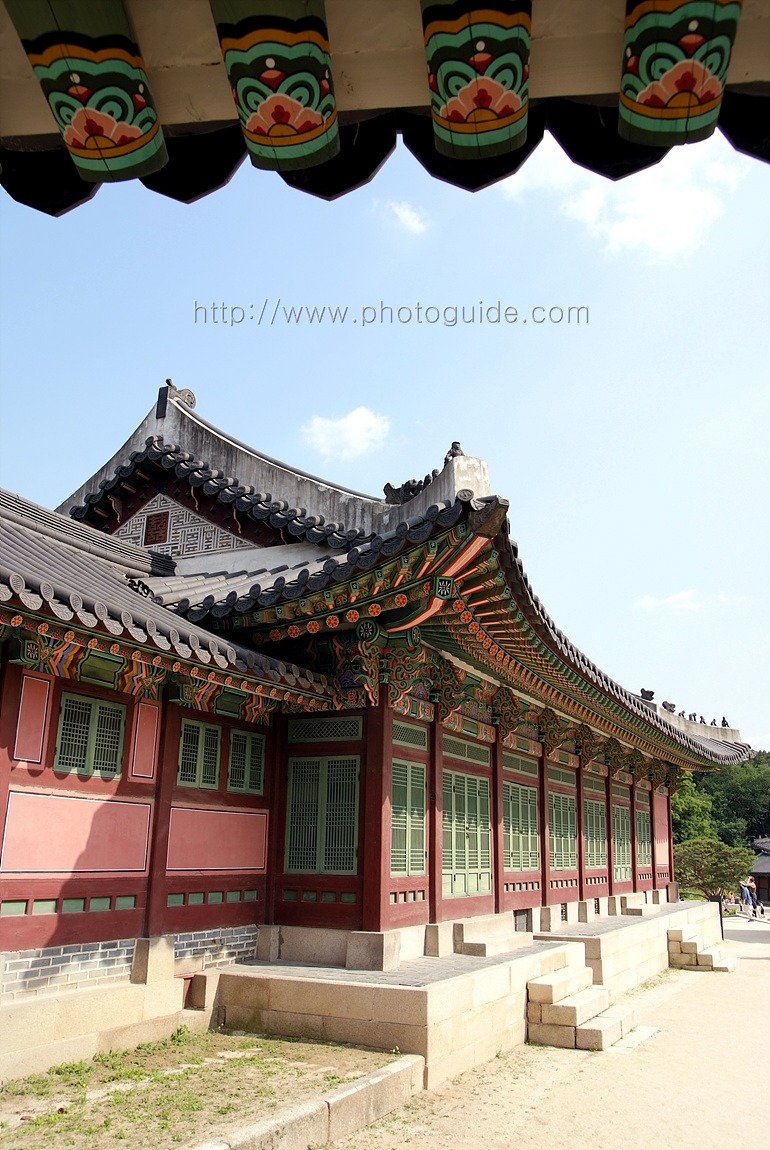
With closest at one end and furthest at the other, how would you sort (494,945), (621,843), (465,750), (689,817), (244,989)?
1. (244,989)
2. (494,945)
3. (465,750)
4. (621,843)
5. (689,817)

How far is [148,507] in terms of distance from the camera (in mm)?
14688

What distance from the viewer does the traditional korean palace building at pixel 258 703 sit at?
828cm

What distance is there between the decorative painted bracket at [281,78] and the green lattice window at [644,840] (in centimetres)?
2420

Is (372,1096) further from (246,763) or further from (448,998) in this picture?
(246,763)

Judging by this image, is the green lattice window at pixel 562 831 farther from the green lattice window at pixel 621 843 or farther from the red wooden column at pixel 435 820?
the red wooden column at pixel 435 820

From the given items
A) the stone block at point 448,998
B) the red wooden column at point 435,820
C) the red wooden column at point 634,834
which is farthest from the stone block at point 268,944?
the red wooden column at point 634,834

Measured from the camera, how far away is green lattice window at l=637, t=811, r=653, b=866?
24788mm

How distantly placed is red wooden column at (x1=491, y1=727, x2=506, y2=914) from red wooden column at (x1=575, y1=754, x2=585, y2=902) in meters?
4.73

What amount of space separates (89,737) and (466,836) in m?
6.57

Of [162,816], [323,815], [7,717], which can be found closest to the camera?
[7,717]

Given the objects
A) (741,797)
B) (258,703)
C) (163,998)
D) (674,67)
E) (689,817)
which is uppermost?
(741,797)

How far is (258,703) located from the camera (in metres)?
11.0

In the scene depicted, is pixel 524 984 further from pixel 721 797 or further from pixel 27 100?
pixel 721 797

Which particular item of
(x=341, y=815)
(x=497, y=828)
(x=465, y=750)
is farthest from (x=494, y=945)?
(x=341, y=815)
